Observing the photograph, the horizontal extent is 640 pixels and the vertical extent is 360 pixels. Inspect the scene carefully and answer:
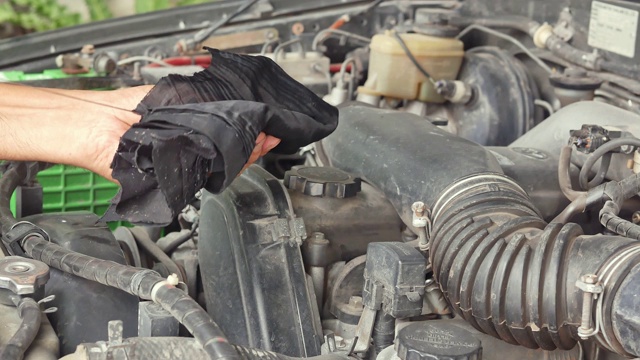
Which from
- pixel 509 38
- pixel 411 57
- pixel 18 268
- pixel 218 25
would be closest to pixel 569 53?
pixel 509 38

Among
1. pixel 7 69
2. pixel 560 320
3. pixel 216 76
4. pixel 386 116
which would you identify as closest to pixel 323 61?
pixel 386 116

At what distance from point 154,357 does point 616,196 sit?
75 cm

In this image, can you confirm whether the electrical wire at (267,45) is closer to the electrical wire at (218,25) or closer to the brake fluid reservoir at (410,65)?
the electrical wire at (218,25)

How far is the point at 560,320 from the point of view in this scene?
1.12 m

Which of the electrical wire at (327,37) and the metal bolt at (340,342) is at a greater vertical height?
the electrical wire at (327,37)

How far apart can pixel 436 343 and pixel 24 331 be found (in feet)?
1.59

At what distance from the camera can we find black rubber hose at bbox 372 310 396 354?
124 cm

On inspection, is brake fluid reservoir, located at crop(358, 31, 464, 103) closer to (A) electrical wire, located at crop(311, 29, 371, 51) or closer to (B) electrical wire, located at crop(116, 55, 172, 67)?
(A) electrical wire, located at crop(311, 29, 371, 51)

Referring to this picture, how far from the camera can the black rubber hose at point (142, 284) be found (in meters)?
0.97

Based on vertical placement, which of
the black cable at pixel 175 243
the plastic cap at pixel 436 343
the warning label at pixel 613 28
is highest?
the warning label at pixel 613 28

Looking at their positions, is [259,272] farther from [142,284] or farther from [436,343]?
[436,343]

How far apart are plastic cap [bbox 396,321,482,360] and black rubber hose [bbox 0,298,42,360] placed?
0.43 meters

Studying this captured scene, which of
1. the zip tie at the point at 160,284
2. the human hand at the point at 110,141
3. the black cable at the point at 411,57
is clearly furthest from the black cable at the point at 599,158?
the zip tie at the point at 160,284

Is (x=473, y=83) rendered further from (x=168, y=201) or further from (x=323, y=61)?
(x=168, y=201)
